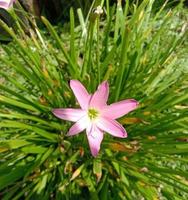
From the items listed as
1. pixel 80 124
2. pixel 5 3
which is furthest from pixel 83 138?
pixel 5 3

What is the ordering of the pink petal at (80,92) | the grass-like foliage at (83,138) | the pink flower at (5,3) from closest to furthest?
the pink petal at (80,92), the pink flower at (5,3), the grass-like foliage at (83,138)

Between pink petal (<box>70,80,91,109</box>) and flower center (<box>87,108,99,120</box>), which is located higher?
pink petal (<box>70,80,91,109</box>)

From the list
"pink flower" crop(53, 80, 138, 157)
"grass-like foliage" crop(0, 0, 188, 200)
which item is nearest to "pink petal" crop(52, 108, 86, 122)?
"pink flower" crop(53, 80, 138, 157)

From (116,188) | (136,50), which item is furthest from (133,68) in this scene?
(116,188)

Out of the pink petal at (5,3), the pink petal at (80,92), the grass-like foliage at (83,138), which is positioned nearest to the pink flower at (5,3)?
the pink petal at (5,3)

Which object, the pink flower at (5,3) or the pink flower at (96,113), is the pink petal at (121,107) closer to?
the pink flower at (96,113)

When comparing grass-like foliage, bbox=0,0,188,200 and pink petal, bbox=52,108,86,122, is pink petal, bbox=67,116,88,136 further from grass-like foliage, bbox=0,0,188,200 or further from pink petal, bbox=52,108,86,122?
grass-like foliage, bbox=0,0,188,200

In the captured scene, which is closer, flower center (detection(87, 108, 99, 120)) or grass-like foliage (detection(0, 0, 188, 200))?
flower center (detection(87, 108, 99, 120))

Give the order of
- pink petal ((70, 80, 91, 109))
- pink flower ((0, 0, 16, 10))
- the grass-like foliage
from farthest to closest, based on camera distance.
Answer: the grass-like foliage, pink flower ((0, 0, 16, 10)), pink petal ((70, 80, 91, 109))
